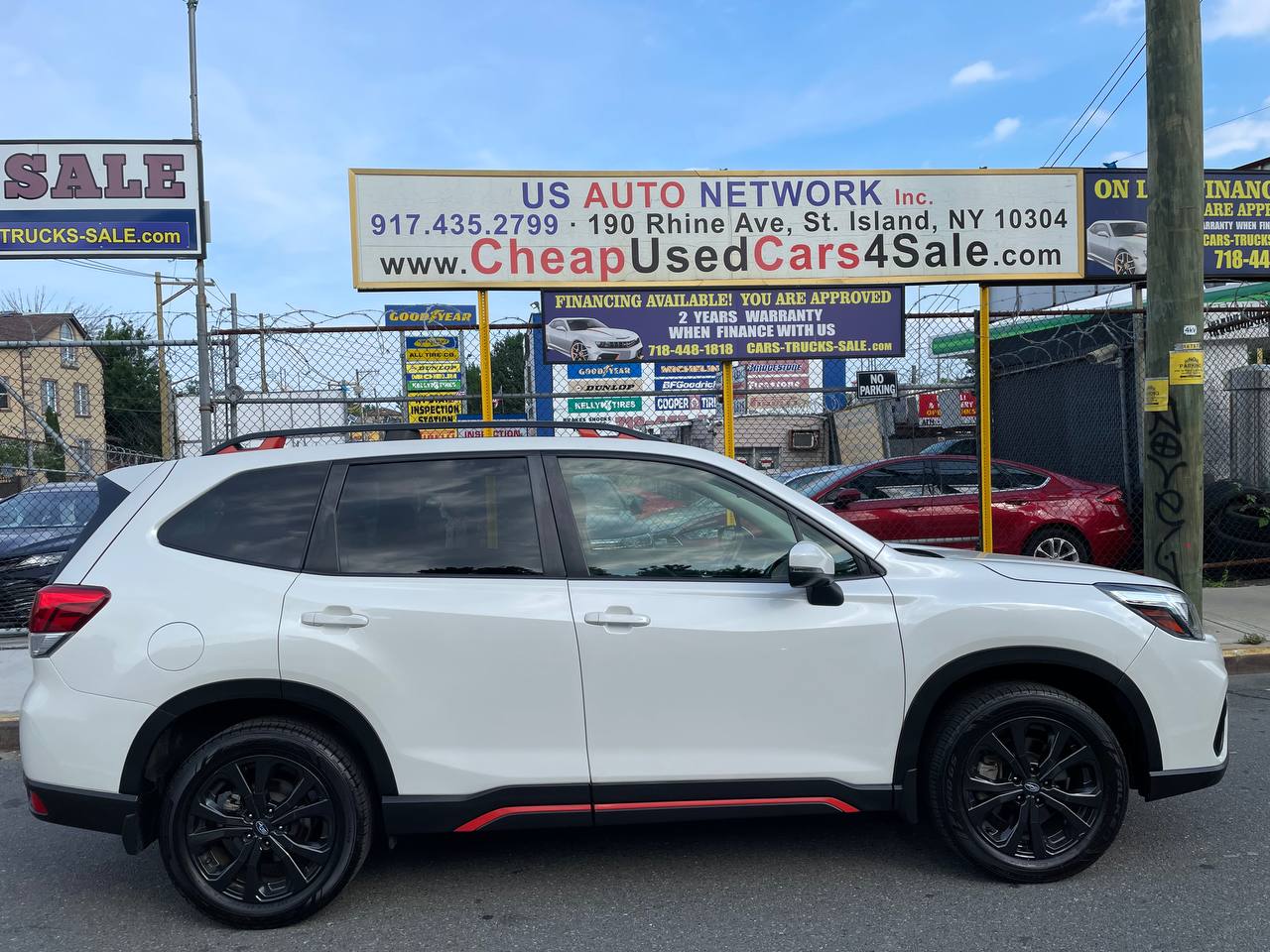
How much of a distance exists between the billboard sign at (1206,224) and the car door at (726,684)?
654 cm

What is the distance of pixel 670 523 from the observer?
12.7ft

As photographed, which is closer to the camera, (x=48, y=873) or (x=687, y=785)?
(x=687, y=785)

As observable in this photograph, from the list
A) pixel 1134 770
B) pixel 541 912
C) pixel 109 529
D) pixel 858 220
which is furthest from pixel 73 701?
pixel 858 220

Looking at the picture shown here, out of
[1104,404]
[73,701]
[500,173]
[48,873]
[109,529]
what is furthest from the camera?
[1104,404]

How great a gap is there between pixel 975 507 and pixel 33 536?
8.65m

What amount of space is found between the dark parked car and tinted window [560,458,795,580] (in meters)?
6.00

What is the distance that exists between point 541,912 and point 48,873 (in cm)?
215

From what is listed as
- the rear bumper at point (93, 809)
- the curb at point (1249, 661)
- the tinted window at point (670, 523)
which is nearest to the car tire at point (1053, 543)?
the curb at point (1249, 661)

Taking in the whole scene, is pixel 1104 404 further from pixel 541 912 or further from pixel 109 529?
pixel 109 529

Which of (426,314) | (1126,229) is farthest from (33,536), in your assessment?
(1126,229)

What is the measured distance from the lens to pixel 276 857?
11.5 ft

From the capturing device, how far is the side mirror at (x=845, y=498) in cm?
923

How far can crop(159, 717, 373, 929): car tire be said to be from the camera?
345 centimetres

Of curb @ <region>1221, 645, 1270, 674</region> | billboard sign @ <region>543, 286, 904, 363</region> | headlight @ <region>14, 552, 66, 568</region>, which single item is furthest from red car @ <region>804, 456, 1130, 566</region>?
headlight @ <region>14, 552, 66, 568</region>
